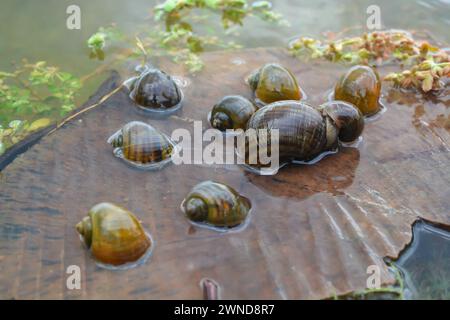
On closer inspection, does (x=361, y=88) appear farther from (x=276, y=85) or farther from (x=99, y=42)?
(x=99, y=42)

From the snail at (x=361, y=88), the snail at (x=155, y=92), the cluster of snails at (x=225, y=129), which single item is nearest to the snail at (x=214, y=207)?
the cluster of snails at (x=225, y=129)

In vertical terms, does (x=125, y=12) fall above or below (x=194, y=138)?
above

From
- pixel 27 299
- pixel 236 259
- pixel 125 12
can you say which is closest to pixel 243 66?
pixel 125 12

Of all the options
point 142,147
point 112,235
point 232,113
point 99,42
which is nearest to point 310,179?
point 232,113

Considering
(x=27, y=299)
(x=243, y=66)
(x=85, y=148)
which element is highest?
(x=243, y=66)

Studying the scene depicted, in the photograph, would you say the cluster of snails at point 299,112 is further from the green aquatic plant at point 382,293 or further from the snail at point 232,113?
the green aquatic plant at point 382,293

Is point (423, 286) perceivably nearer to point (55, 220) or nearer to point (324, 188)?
point (324, 188)
